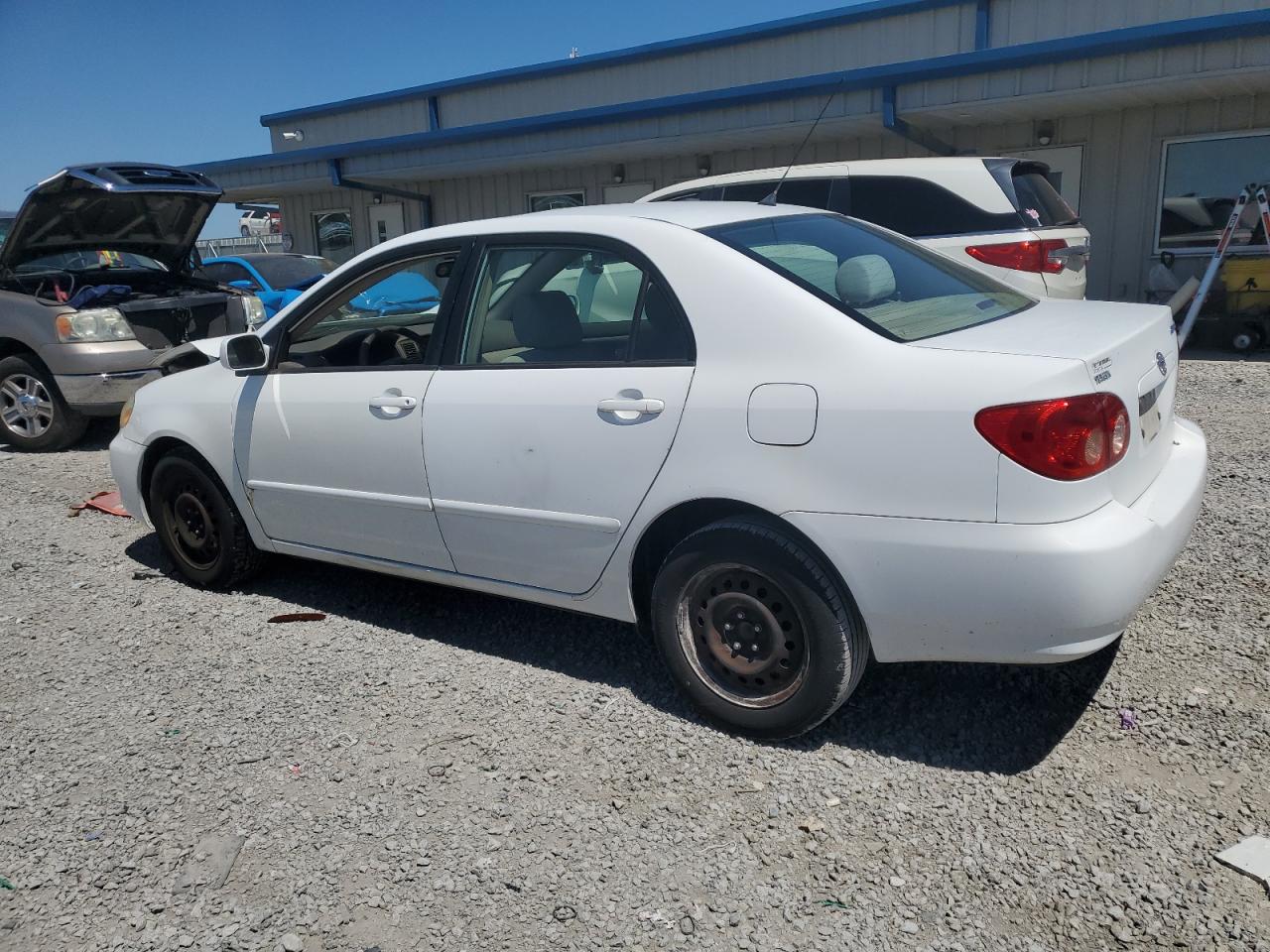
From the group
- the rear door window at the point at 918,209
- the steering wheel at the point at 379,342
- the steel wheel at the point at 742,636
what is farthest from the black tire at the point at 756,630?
the rear door window at the point at 918,209

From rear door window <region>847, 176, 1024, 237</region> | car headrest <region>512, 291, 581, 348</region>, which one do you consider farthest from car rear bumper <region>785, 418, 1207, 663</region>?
rear door window <region>847, 176, 1024, 237</region>

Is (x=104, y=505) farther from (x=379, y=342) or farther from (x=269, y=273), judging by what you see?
(x=269, y=273)

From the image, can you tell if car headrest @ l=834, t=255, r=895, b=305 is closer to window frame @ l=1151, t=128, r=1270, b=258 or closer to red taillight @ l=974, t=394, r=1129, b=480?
red taillight @ l=974, t=394, r=1129, b=480

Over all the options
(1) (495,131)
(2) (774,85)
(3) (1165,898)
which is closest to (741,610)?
(3) (1165,898)

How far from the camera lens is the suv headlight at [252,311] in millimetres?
8969

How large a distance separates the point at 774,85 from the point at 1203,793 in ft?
36.0

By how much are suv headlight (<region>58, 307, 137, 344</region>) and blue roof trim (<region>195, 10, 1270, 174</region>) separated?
252 inches

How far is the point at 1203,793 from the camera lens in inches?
110

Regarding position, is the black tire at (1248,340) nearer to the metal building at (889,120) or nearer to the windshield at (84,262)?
the metal building at (889,120)

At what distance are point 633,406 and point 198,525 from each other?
2.56m

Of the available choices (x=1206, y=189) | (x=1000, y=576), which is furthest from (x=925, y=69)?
(x=1000, y=576)

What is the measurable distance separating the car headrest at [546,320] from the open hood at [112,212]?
5.02m

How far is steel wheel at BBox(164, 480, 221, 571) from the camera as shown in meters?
4.65

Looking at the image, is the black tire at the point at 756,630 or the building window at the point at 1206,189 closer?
the black tire at the point at 756,630
